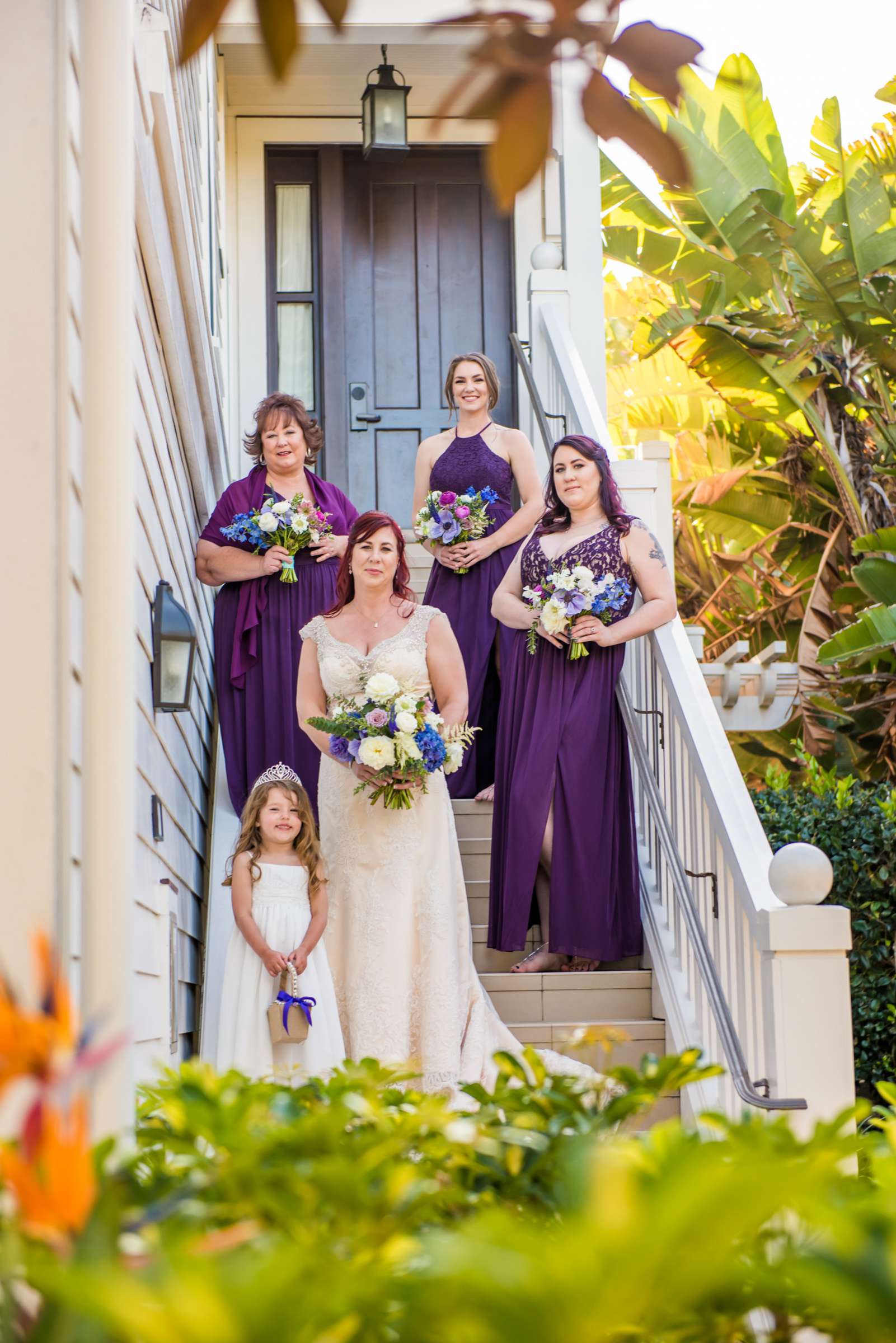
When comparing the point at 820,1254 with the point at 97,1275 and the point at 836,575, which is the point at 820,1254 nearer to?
the point at 97,1275

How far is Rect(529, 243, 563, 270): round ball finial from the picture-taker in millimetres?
8320

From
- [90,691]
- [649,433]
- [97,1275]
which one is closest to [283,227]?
[649,433]

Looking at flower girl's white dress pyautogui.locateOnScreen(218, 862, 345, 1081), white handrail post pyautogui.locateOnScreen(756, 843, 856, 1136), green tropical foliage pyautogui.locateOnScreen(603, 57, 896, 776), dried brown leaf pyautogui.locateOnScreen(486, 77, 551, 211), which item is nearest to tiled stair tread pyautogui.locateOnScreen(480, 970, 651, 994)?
flower girl's white dress pyautogui.locateOnScreen(218, 862, 345, 1081)

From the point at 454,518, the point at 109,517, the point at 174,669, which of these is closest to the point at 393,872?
the point at 174,669

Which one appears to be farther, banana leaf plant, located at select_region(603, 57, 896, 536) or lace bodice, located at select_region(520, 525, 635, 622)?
banana leaf plant, located at select_region(603, 57, 896, 536)

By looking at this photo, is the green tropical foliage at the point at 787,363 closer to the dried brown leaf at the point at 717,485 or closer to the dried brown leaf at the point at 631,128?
the dried brown leaf at the point at 717,485

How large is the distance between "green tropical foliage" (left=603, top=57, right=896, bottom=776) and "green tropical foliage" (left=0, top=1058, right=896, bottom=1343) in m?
6.71

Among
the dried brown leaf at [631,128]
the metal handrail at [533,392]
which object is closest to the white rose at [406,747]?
the metal handrail at [533,392]

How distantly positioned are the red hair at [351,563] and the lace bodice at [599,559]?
1.81 feet

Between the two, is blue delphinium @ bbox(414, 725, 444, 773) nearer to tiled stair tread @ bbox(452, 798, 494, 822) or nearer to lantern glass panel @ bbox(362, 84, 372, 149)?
tiled stair tread @ bbox(452, 798, 494, 822)

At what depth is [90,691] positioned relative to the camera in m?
2.71

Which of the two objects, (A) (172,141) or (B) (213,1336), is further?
(A) (172,141)

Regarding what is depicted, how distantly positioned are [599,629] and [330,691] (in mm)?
1013

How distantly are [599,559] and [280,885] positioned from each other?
1.72 metres
